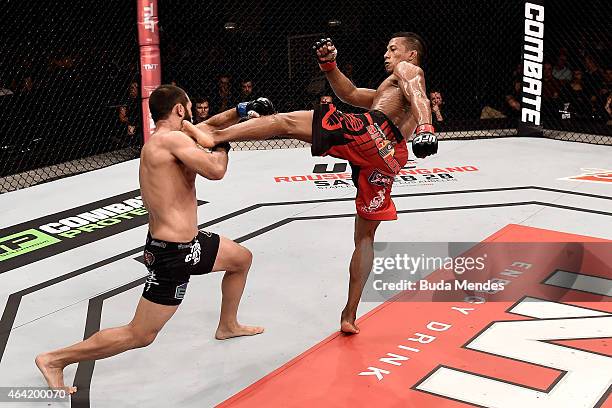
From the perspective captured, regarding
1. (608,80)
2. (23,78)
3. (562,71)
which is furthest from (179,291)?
(562,71)

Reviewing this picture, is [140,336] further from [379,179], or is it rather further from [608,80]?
[608,80]

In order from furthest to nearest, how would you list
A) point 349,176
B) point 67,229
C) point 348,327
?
point 349,176
point 67,229
point 348,327

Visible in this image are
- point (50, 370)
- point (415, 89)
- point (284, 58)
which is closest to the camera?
point (50, 370)

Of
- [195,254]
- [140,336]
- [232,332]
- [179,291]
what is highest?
[195,254]

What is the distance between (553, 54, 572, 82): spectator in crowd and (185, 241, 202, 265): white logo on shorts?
6.15 meters

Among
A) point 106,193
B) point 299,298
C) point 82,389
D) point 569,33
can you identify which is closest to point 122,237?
point 106,193

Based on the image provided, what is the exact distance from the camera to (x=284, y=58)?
8.14m

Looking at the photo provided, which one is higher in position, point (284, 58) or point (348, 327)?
point (284, 58)

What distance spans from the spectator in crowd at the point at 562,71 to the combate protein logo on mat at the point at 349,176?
2.36 meters

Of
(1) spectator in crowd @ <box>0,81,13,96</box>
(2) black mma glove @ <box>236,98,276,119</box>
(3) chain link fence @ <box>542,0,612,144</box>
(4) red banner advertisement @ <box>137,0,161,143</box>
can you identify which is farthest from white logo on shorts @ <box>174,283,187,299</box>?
(3) chain link fence @ <box>542,0,612,144</box>

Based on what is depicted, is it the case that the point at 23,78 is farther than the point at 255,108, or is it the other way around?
the point at 23,78

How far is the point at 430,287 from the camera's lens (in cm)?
403

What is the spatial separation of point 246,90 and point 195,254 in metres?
4.76

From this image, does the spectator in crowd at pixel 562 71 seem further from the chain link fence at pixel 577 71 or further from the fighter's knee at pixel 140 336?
the fighter's knee at pixel 140 336
